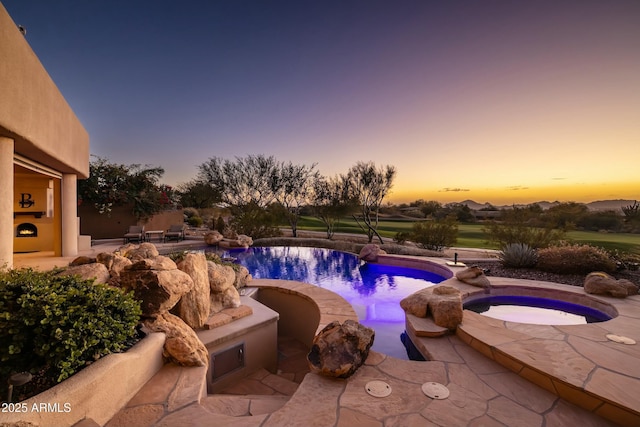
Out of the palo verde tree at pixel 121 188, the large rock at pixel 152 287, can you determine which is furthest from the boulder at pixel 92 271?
the palo verde tree at pixel 121 188

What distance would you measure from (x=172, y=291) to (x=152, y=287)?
0.76 feet

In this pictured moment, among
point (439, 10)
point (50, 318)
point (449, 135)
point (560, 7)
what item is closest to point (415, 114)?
point (449, 135)

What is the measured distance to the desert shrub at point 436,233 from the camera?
41.7 feet

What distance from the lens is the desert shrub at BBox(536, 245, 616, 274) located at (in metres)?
7.12

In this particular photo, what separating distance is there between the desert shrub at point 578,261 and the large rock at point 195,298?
9.53m

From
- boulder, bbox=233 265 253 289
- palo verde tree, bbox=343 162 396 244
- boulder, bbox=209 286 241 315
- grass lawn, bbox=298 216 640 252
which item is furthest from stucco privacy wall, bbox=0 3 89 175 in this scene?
grass lawn, bbox=298 216 640 252

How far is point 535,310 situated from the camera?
19.1ft

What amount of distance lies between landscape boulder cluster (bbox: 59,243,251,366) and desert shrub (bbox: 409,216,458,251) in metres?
11.2

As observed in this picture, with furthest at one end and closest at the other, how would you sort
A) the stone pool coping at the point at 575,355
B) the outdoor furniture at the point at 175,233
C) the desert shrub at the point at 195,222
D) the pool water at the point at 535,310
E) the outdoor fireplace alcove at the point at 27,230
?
the desert shrub at the point at 195,222
the outdoor furniture at the point at 175,233
the outdoor fireplace alcove at the point at 27,230
the pool water at the point at 535,310
the stone pool coping at the point at 575,355

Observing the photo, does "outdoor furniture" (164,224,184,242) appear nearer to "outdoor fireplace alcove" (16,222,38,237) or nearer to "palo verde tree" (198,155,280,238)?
"palo verde tree" (198,155,280,238)

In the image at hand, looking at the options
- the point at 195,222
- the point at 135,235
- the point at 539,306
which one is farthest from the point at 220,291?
the point at 195,222

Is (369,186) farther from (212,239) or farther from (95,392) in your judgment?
(95,392)

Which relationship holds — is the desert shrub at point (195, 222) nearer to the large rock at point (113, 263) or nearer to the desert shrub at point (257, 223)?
the desert shrub at point (257, 223)

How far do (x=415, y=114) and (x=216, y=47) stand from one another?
8897mm
